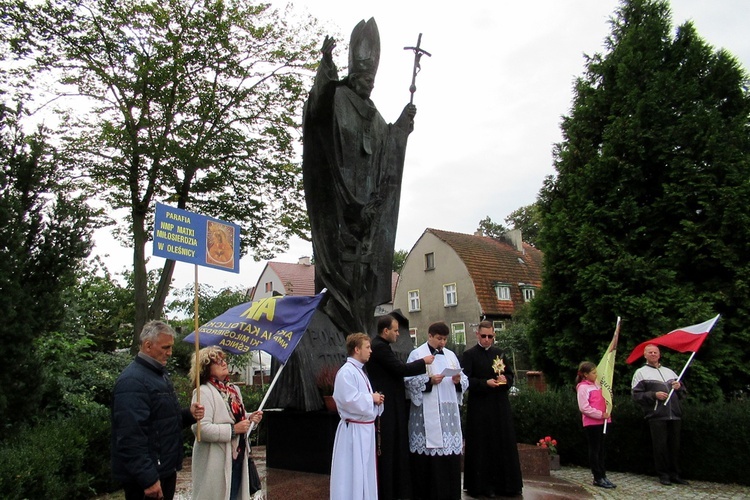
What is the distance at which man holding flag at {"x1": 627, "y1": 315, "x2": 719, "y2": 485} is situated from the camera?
824 cm

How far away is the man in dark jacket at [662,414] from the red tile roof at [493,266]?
22155mm

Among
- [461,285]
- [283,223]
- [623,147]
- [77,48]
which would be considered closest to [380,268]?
[623,147]

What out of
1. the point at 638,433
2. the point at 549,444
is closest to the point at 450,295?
the point at 638,433

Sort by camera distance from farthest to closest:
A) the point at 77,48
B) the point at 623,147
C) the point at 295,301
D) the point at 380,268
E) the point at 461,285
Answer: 1. the point at 461,285
2. the point at 77,48
3. the point at 623,147
4. the point at 380,268
5. the point at 295,301

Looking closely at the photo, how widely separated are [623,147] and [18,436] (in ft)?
37.6

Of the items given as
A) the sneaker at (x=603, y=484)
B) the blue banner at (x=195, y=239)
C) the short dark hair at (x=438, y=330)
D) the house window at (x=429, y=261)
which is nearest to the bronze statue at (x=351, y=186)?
the short dark hair at (x=438, y=330)

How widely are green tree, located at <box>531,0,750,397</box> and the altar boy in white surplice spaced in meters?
6.60

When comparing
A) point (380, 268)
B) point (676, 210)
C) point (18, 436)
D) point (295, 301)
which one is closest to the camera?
point (295, 301)

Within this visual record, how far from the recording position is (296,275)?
46906 mm

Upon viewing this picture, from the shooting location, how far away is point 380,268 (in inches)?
314

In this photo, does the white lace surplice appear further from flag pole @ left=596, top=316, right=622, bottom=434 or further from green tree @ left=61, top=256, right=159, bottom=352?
green tree @ left=61, top=256, right=159, bottom=352

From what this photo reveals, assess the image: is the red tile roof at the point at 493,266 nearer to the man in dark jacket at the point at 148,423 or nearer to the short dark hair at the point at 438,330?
the short dark hair at the point at 438,330

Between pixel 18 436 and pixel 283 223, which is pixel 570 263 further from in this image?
pixel 18 436

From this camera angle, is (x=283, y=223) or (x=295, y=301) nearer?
(x=295, y=301)
